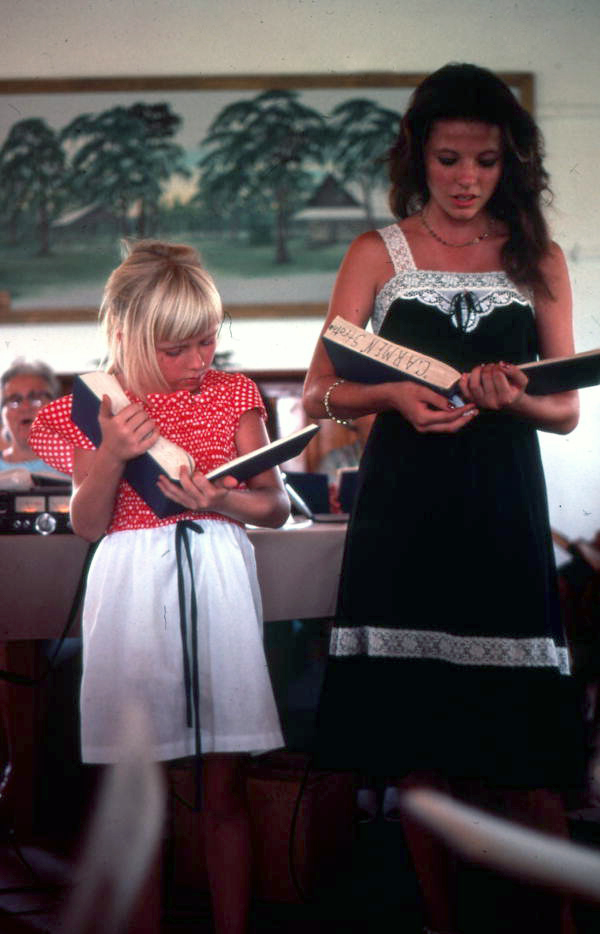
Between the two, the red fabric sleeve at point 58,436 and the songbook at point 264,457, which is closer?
the songbook at point 264,457

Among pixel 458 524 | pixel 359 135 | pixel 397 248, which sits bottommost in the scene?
pixel 458 524

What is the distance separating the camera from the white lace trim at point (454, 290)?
5.14 feet

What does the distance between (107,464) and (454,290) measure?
61 centimetres

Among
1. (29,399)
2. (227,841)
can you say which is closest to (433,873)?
(227,841)

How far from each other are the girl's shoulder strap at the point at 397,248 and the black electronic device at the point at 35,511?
0.96 metres

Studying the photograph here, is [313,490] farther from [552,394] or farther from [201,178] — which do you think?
[201,178]

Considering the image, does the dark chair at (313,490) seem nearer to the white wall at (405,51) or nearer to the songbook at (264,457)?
the songbook at (264,457)

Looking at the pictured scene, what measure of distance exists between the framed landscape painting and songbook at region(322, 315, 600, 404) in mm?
3635

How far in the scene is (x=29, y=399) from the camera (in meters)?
3.69

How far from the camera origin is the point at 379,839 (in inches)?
97.3

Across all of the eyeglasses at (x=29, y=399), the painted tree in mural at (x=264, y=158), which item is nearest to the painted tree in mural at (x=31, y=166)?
the painted tree in mural at (x=264, y=158)

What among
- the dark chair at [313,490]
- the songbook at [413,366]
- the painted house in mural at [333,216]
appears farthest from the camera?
the painted house in mural at [333,216]

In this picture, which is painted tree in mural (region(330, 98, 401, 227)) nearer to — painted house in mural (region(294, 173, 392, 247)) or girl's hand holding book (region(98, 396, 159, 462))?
painted house in mural (region(294, 173, 392, 247))

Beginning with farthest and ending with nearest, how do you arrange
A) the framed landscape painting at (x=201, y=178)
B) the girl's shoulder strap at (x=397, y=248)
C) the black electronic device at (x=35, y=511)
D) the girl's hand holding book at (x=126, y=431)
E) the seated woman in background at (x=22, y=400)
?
the framed landscape painting at (x=201, y=178), the seated woman in background at (x=22, y=400), the black electronic device at (x=35, y=511), the girl's shoulder strap at (x=397, y=248), the girl's hand holding book at (x=126, y=431)
